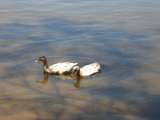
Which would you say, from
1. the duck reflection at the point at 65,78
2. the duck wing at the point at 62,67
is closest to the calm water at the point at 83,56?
the duck reflection at the point at 65,78

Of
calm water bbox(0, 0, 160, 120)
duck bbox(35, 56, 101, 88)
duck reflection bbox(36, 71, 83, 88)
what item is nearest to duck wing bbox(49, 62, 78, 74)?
duck bbox(35, 56, 101, 88)

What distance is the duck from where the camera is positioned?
12.1 metres

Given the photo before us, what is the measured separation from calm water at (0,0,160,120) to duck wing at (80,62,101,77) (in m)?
0.16

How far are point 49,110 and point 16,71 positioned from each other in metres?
2.83

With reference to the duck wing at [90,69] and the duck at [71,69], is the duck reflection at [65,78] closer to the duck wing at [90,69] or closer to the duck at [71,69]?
the duck at [71,69]

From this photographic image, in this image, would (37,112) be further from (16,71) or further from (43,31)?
(43,31)

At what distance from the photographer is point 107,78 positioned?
38.8 feet

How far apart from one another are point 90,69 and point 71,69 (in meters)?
0.52

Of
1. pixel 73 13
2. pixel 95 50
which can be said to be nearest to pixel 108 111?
pixel 95 50

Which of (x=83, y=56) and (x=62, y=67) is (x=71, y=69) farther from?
(x=83, y=56)

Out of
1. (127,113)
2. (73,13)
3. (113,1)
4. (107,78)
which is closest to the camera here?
(127,113)

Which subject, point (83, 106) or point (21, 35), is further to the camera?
point (21, 35)

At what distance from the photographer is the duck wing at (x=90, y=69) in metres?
12.0

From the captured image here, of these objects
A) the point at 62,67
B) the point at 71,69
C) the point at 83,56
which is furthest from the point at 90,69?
the point at 83,56
